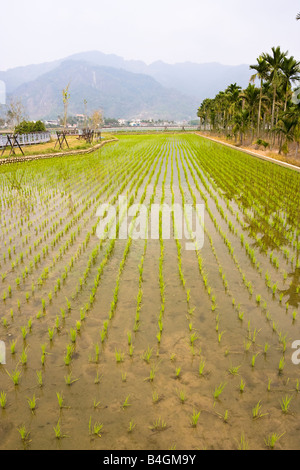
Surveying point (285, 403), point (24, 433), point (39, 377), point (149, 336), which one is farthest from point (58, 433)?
point (285, 403)

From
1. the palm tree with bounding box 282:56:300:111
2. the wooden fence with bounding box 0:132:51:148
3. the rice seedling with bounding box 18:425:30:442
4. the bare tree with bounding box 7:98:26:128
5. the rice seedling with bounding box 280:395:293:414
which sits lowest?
the rice seedling with bounding box 18:425:30:442

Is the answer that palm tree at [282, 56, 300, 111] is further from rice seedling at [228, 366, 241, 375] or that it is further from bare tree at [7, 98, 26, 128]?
rice seedling at [228, 366, 241, 375]

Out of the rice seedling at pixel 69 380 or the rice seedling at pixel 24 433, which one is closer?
the rice seedling at pixel 24 433

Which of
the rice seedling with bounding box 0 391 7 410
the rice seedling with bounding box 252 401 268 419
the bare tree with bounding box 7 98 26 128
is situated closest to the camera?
the rice seedling with bounding box 252 401 268 419

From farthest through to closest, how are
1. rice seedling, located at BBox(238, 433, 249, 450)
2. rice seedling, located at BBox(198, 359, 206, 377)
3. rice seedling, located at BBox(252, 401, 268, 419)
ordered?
rice seedling, located at BBox(198, 359, 206, 377) < rice seedling, located at BBox(252, 401, 268, 419) < rice seedling, located at BBox(238, 433, 249, 450)

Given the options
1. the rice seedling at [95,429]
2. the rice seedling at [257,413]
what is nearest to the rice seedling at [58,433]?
the rice seedling at [95,429]

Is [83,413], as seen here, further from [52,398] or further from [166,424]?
[166,424]

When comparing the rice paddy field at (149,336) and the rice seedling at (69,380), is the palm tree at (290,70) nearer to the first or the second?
the rice paddy field at (149,336)

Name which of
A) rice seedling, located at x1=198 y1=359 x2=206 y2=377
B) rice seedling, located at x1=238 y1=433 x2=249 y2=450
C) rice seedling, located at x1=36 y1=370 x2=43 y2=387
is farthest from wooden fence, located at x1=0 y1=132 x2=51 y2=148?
rice seedling, located at x1=238 y1=433 x2=249 y2=450
